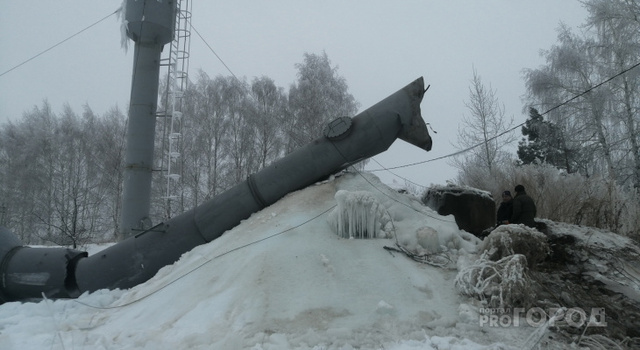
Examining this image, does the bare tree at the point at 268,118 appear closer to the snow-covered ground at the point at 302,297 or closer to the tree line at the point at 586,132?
the tree line at the point at 586,132

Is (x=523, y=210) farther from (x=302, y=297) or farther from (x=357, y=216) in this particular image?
(x=302, y=297)

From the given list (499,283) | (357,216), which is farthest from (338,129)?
(499,283)

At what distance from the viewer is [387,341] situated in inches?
171

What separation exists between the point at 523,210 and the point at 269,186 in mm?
4726

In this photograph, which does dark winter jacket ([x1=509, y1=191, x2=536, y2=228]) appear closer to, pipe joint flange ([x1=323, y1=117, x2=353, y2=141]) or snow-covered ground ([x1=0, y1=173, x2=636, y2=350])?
snow-covered ground ([x1=0, y1=173, x2=636, y2=350])

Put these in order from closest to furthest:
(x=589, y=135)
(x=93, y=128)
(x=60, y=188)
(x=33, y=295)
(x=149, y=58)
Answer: (x=33, y=295) < (x=149, y=58) < (x=589, y=135) < (x=60, y=188) < (x=93, y=128)

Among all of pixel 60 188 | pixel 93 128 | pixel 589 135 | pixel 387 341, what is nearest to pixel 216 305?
pixel 387 341

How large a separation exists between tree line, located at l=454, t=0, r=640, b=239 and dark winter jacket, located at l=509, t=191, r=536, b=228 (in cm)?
407

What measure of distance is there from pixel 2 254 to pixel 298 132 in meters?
17.8

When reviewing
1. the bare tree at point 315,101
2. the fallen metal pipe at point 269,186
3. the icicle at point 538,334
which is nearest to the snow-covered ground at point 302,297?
the icicle at point 538,334

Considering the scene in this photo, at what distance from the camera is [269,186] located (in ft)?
27.0

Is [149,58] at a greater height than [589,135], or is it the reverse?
[149,58]

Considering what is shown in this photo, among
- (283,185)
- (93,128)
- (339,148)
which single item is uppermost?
(93,128)

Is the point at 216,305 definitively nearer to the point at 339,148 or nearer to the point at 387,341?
the point at 387,341
